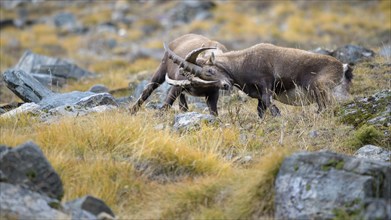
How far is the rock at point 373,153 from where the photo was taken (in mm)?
7311

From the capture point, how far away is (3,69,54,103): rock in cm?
1027

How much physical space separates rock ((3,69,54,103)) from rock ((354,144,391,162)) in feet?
17.9

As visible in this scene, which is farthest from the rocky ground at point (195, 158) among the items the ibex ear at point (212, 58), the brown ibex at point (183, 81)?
the ibex ear at point (212, 58)

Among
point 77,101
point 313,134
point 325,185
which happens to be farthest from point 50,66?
point 325,185

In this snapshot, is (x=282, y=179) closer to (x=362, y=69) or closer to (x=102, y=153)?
(x=102, y=153)

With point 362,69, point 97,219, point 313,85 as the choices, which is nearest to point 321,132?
point 313,85

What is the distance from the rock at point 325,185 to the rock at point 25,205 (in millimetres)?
2015

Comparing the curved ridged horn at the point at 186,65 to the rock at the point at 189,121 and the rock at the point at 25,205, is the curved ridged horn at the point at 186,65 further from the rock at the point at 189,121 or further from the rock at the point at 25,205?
the rock at the point at 25,205

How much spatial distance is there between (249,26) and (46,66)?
52.6 feet

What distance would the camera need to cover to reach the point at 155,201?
640 cm

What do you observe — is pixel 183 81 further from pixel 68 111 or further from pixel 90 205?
pixel 90 205

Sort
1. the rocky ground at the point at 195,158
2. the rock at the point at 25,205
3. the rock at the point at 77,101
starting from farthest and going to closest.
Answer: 1. the rock at the point at 77,101
2. the rocky ground at the point at 195,158
3. the rock at the point at 25,205

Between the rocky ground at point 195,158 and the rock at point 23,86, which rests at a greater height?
the rocky ground at point 195,158

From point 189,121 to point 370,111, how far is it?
256 centimetres
